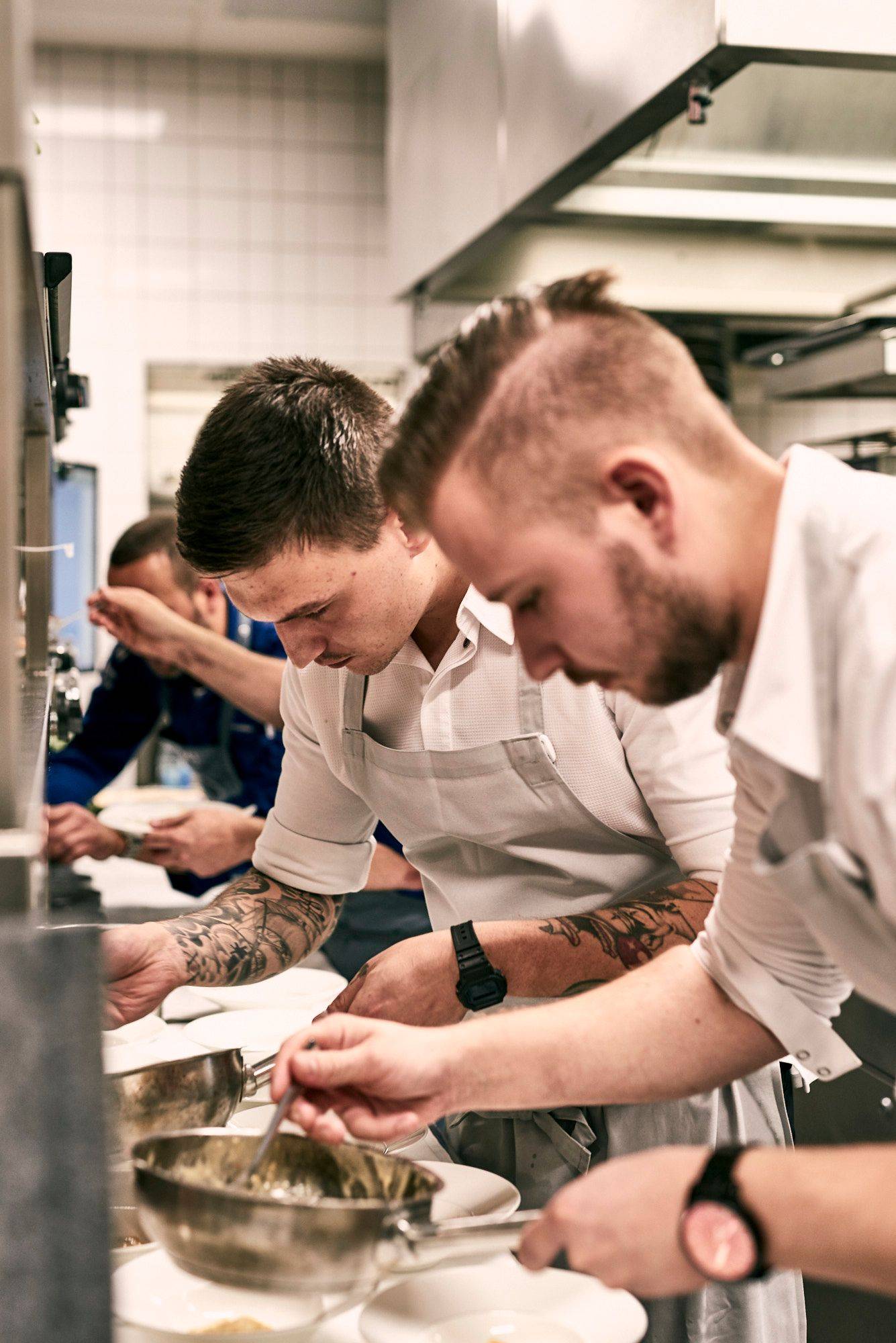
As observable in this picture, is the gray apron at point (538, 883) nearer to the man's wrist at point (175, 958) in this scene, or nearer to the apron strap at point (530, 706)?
the apron strap at point (530, 706)

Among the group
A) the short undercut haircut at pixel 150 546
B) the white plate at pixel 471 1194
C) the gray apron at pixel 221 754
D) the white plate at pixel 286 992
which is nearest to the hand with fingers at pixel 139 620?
the short undercut haircut at pixel 150 546

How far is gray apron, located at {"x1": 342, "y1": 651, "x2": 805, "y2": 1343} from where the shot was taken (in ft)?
4.09

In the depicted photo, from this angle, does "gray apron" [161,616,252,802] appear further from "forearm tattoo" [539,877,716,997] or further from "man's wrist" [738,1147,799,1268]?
"man's wrist" [738,1147,799,1268]

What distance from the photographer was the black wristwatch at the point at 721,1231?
2.36 feet

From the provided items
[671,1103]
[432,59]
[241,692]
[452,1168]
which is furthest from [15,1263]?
[432,59]

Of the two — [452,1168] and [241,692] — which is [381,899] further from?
[452,1168]

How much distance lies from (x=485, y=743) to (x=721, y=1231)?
0.72m

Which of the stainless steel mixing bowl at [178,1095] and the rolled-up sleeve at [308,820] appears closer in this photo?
the stainless steel mixing bowl at [178,1095]

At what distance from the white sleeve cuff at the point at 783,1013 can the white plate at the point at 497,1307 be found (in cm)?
23

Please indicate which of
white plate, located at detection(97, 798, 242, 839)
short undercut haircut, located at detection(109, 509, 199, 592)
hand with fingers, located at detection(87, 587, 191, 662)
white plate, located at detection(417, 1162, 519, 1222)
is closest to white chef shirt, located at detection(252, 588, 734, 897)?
white plate, located at detection(417, 1162, 519, 1222)

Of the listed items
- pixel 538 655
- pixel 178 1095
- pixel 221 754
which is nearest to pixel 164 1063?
pixel 178 1095

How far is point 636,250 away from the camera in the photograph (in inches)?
109

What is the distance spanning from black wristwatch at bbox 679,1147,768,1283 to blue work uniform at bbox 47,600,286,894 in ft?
7.17

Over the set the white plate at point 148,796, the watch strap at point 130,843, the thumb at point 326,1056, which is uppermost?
the thumb at point 326,1056
